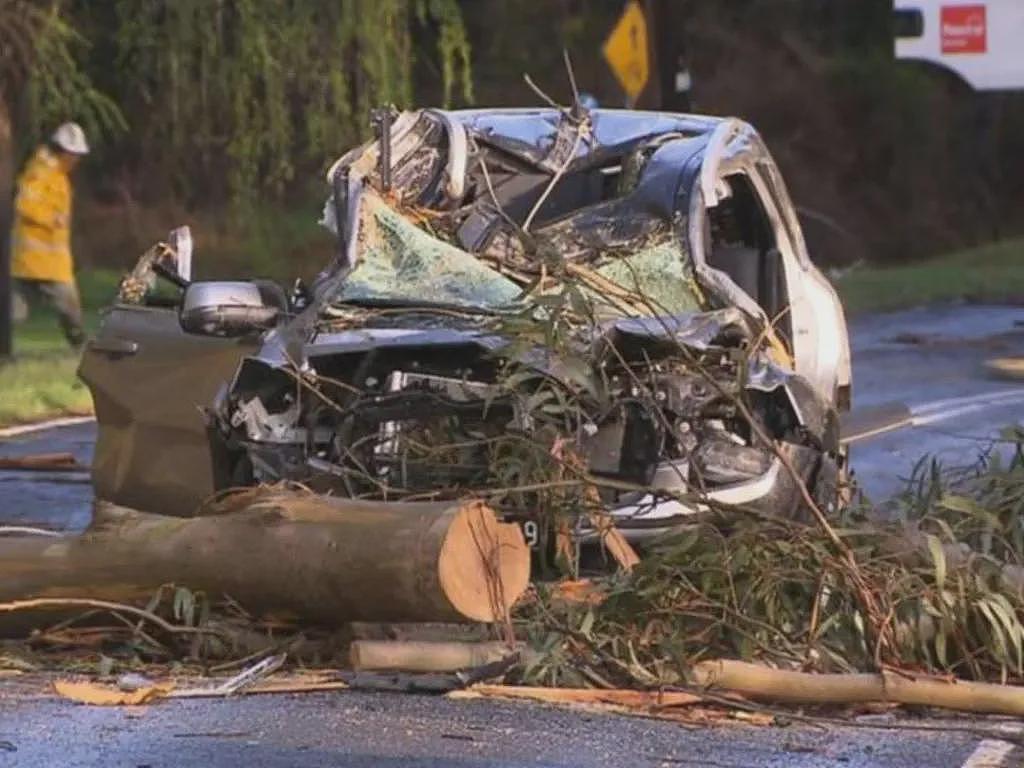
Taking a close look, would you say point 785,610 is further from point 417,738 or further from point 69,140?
point 69,140

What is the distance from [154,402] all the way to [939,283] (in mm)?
19743

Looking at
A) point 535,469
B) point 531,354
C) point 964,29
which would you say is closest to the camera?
point 535,469

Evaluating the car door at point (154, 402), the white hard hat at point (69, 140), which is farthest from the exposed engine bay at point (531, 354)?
the white hard hat at point (69, 140)

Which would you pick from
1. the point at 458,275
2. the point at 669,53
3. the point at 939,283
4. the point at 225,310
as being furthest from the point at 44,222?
the point at 939,283

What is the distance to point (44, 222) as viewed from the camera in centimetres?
1808

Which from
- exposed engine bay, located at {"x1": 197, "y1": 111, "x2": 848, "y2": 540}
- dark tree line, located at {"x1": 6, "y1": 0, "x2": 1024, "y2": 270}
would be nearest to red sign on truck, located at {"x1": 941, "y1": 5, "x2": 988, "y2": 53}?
dark tree line, located at {"x1": 6, "y1": 0, "x2": 1024, "y2": 270}

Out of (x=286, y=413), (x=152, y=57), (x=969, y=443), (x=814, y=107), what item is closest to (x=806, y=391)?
(x=286, y=413)

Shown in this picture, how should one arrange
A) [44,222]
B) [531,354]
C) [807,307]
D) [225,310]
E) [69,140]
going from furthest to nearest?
[44,222]
[69,140]
[807,307]
[225,310]
[531,354]

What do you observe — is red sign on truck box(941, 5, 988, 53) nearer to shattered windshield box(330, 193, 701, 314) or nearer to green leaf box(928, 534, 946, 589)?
shattered windshield box(330, 193, 701, 314)

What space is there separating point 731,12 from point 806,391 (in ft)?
110

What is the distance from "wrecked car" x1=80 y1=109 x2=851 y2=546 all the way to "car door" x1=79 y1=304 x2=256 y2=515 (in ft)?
0.04

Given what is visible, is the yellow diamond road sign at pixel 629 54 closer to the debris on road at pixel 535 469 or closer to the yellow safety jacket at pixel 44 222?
the yellow safety jacket at pixel 44 222

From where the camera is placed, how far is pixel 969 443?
1320cm

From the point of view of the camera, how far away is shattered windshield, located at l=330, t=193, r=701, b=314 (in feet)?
28.0
